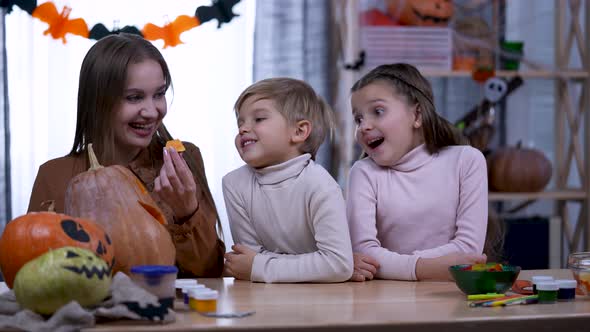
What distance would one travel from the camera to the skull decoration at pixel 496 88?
3.34 m

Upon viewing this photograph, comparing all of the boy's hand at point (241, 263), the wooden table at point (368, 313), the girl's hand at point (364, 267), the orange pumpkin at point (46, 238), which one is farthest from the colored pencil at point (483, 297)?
the orange pumpkin at point (46, 238)

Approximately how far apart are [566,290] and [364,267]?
1.23 ft

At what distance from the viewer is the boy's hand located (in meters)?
1.40

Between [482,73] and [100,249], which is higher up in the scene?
[482,73]

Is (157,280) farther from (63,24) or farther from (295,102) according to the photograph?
(63,24)

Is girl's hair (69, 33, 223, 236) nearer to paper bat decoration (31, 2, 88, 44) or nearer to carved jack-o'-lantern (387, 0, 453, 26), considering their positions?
paper bat decoration (31, 2, 88, 44)

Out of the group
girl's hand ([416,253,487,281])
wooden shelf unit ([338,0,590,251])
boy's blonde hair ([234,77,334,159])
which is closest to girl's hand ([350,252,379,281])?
girl's hand ([416,253,487,281])

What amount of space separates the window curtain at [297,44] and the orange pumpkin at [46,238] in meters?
2.19

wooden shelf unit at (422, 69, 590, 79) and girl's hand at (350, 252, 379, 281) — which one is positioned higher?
wooden shelf unit at (422, 69, 590, 79)

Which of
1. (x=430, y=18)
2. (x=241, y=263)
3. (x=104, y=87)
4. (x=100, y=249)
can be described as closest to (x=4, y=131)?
(x=104, y=87)

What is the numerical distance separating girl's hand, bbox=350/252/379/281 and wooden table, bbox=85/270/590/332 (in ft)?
0.41

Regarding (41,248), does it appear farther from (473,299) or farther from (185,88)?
(185,88)

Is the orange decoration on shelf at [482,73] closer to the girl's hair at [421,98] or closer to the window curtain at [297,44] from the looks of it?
the window curtain at [297,44]

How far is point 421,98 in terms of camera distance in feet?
5.63
